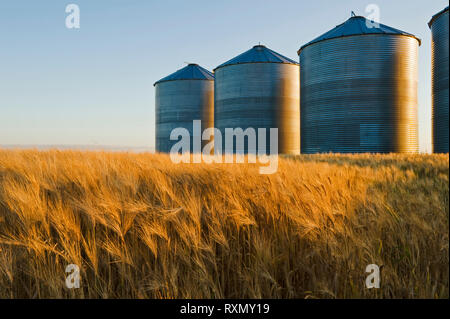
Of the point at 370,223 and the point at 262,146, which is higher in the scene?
the point at 262,146

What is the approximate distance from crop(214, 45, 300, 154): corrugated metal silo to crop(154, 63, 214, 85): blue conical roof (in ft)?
14.4

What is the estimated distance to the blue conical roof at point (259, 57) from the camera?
23111mm

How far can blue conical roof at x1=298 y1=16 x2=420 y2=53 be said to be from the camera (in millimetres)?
18078

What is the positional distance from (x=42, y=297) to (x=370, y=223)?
205 centimetres

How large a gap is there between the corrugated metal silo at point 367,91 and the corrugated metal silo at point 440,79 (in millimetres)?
1031

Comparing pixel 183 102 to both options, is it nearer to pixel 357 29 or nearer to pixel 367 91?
pixel 357 29

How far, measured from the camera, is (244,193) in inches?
100

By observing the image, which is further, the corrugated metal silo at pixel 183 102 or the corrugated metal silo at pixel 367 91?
the corrugated metal silo at pixel 183 102

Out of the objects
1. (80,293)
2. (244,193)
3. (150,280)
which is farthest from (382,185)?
(80,293)

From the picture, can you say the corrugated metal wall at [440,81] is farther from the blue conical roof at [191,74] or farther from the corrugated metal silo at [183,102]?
the blue conical roof at [191,74]

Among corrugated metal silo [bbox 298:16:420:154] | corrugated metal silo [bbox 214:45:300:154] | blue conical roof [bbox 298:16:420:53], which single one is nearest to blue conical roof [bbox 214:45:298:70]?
corrugated metal silo [bbox 214:45:300:154]

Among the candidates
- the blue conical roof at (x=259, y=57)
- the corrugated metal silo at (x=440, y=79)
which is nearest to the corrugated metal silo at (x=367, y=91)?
the corrugated metal silo at (x=440, y=79)

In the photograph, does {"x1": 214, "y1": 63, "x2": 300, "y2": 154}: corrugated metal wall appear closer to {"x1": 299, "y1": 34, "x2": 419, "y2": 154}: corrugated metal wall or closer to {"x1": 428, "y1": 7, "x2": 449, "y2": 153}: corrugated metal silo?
{"x1": 299, "y1": 34, "x2": 419, "y2": 154}: corrugated metal wall
